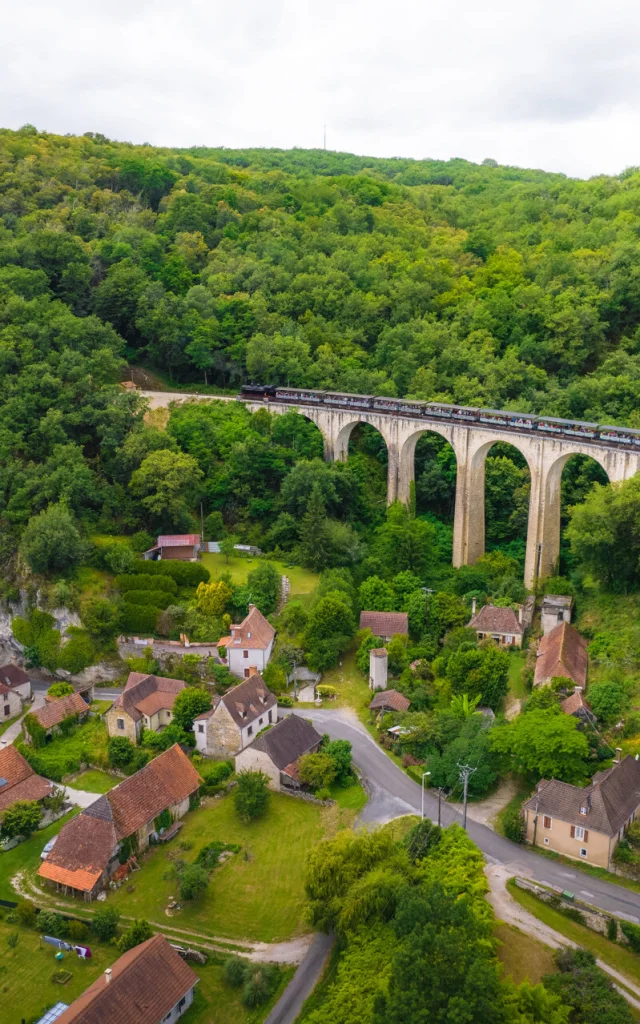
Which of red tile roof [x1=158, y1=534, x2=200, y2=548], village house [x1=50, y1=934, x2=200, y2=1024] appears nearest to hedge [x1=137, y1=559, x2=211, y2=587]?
red tile roof [x1=158, y1=534, x2=200, y2=548]

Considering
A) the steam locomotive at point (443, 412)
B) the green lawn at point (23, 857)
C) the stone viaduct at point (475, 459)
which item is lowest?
the green lawn at point (23, 857)

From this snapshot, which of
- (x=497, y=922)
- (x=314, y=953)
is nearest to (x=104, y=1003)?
(x=314, y=953)

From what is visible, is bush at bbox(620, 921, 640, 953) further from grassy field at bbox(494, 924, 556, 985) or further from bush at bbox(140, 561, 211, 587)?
bush at bbox(140, 561, 211, 587)

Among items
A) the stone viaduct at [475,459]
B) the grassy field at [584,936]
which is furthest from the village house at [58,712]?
the stone viaduct at [475,459]

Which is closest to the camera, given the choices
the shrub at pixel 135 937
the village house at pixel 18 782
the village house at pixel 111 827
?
the shrub at pixel 135 937

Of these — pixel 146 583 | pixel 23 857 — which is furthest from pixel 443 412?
pixel 23 857

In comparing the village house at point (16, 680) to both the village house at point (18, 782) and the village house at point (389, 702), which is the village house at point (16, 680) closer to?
the village house at point (18, 782)

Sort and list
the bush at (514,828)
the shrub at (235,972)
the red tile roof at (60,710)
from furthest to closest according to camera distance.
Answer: the red tile roof at (60,710), the bush at (514,828), the shrub at (235,972)
